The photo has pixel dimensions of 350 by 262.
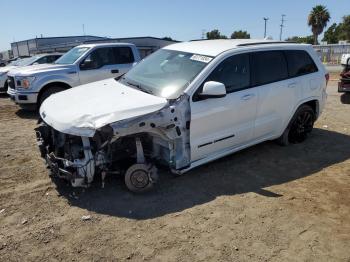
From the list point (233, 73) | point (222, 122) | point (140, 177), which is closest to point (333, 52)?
point (233, 73)

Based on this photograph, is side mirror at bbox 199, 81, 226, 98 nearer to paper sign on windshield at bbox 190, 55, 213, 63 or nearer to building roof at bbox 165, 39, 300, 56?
paper sign on windshield at bbox 190, 55, 213, 63

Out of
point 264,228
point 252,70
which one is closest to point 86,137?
point 264,228

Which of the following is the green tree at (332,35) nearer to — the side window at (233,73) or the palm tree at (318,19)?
the palm tree at (318,19)

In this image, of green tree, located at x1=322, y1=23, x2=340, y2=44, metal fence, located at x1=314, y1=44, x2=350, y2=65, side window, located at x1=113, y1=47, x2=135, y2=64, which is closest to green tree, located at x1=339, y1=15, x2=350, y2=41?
green tree, located at x1=322, y1=23, x2=340, y2=44

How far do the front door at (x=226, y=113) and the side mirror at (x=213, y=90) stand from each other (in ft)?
0.39

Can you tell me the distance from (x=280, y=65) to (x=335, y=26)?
7707 cm

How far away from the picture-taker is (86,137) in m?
4.26

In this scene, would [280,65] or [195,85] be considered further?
[280,65]

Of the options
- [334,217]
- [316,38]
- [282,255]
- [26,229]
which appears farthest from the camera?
[316,38]

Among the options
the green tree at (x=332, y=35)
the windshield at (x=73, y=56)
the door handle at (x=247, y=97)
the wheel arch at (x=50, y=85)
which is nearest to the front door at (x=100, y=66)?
the windshield at (x=73, y=56)

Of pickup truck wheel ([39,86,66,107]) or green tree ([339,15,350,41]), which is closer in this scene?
pickup truck wheel ([39,86,66,107])

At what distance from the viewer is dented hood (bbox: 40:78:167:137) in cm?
417

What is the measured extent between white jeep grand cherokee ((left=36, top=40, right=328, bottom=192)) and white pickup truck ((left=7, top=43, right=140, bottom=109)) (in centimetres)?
417

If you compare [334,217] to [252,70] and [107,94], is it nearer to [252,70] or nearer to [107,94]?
→ [252,70]
